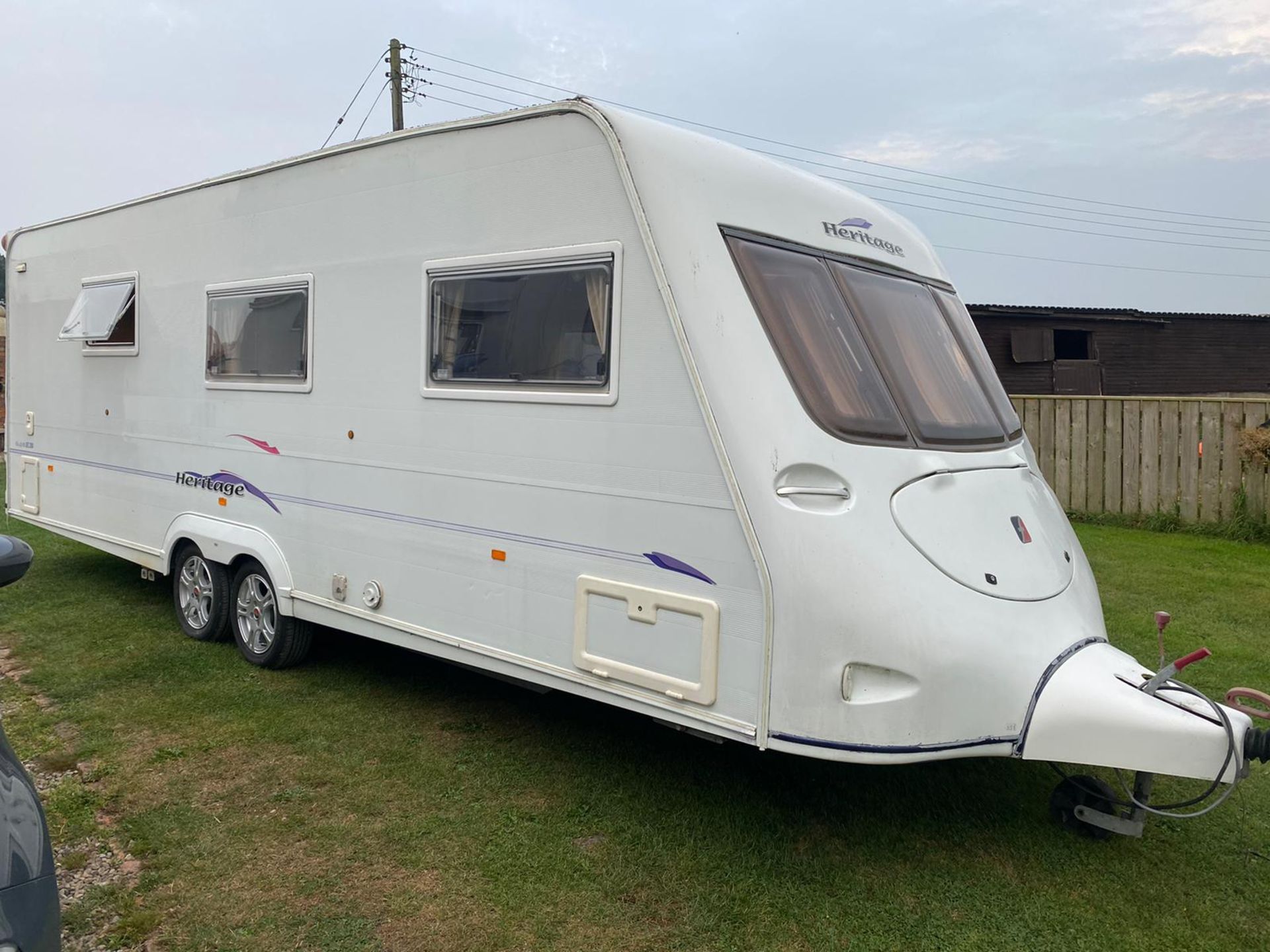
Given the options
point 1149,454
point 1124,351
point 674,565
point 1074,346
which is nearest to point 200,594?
point 674,565

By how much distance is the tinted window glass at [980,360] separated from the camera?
4.44 metres

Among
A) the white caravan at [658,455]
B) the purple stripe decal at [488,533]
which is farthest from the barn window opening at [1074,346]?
the purple stripe decal at [488,533]

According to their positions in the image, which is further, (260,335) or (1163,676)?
(260,335)

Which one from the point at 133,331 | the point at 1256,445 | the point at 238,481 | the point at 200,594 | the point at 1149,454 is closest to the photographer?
the point at 238,481

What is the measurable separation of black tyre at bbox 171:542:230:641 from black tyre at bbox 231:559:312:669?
3.8 inches

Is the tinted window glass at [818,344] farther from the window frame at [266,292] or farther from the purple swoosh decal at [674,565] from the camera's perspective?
the window frame at [266,292]

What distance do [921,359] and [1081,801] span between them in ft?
6.17

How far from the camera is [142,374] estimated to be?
6.49 metres

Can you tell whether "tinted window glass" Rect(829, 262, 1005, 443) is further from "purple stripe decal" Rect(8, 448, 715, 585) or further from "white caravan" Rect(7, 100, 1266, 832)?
"purple stripe decal" Rect(8, 448, 715, 585)

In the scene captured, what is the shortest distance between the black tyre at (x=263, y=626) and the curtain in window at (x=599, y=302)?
2.80 meters

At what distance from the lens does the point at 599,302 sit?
389 centimetres

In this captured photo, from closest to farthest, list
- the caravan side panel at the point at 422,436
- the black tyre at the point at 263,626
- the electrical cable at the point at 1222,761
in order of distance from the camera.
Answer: the electrical cable at the point at 1222,761 → the caravan side panel at the point at 422,436 → the black tyre at the point at 263,626

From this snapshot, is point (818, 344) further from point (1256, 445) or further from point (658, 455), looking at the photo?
point (1256, 445)

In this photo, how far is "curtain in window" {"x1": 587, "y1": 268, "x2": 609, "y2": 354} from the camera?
12.6 ft
